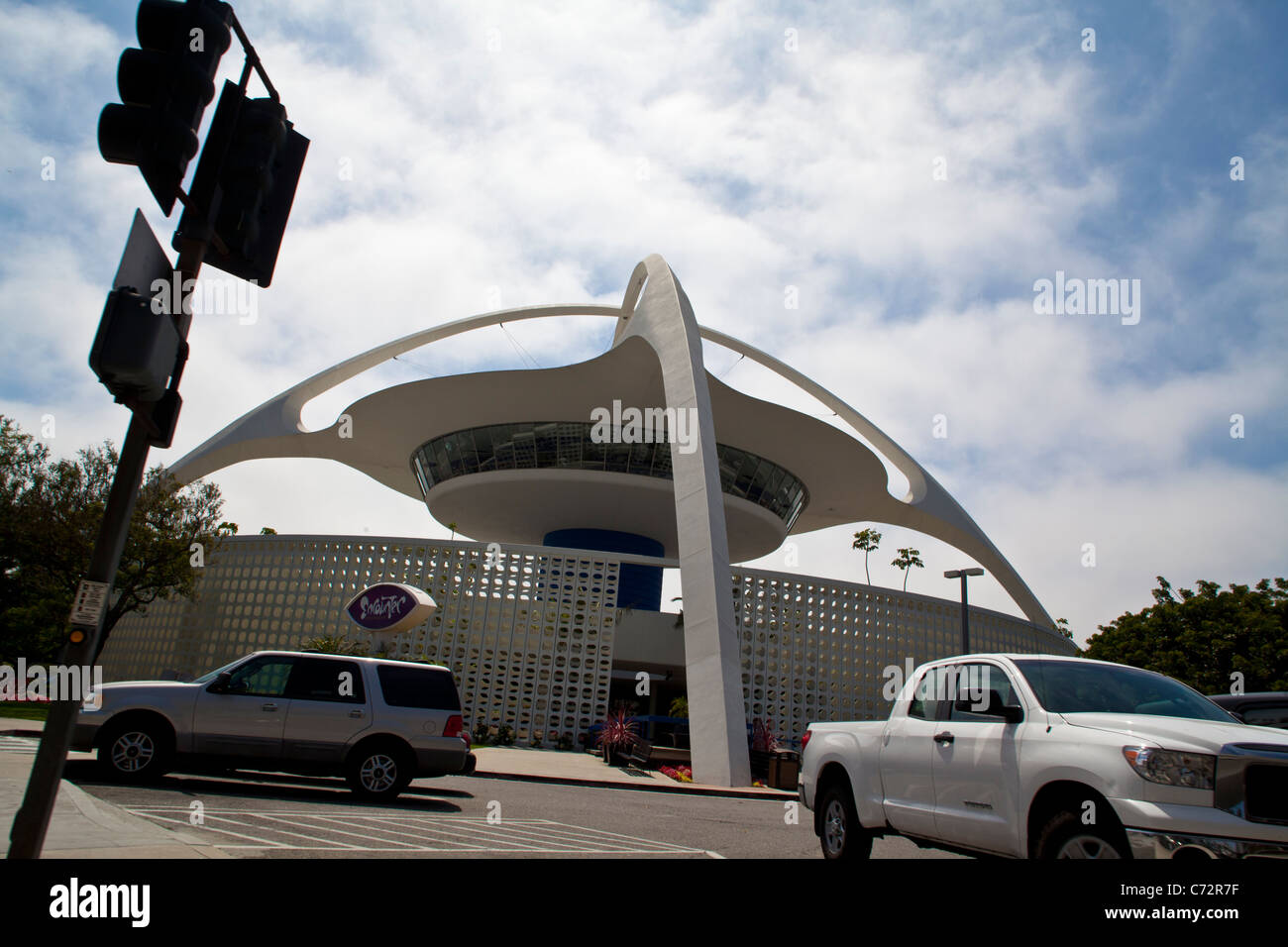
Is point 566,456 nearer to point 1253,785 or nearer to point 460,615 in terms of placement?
point 460,615

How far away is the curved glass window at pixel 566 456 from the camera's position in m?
33.5

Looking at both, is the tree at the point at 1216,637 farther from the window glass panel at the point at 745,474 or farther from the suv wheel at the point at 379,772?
the suv wheel at the point at 379,772

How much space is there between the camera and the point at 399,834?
7.46m

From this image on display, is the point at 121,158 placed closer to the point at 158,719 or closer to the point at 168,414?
the point at 168,414

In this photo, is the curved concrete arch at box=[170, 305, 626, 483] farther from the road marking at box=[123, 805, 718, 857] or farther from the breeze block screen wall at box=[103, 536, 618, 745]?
the road marking at box=[123, 805, 718, 857]

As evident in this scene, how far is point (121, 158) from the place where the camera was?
13.4ft

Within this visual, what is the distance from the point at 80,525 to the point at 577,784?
1757cm

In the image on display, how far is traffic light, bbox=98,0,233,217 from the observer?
401 centimetres

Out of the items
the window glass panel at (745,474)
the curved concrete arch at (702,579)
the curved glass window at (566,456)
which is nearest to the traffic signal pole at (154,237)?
the curved concrete arch at (702,579)

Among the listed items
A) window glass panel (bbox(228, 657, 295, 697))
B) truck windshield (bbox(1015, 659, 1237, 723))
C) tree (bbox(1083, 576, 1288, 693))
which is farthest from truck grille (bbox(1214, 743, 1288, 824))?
tree (bbox(1083, 576, 1288, 693))

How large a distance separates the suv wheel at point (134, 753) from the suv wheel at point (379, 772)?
2.10m

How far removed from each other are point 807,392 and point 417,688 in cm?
3173

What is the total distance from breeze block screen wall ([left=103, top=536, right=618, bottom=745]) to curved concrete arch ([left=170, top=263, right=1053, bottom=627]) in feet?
34.1

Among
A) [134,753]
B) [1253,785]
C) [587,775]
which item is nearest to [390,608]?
[587,775]
